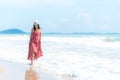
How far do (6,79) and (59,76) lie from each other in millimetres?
1850

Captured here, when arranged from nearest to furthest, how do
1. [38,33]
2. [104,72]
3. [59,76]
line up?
[59,76] < [104,72] < [38,33]

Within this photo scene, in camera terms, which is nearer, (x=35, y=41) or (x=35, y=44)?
A: (x=35, y=41)

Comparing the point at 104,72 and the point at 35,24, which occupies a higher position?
the point at 35,24

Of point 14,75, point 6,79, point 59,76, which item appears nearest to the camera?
point 6,79

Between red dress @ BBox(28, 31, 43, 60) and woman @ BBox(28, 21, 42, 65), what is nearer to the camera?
woman @ BBox(28, 21, 42, 65)

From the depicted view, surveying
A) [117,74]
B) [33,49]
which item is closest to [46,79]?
[117,74]

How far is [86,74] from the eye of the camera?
10.4 metres

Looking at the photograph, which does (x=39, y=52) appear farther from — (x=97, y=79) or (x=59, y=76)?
(x=97, y=79)

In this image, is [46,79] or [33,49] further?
[33,49]

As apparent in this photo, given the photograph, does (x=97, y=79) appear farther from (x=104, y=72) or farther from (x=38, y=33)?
(x=38, y=33)

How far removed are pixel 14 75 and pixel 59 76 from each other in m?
Answer: 1.26

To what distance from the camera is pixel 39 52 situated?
40.4 feet

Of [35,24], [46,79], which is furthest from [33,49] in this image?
[46,79]

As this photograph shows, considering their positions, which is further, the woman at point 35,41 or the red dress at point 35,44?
the red dress at point 35,44
